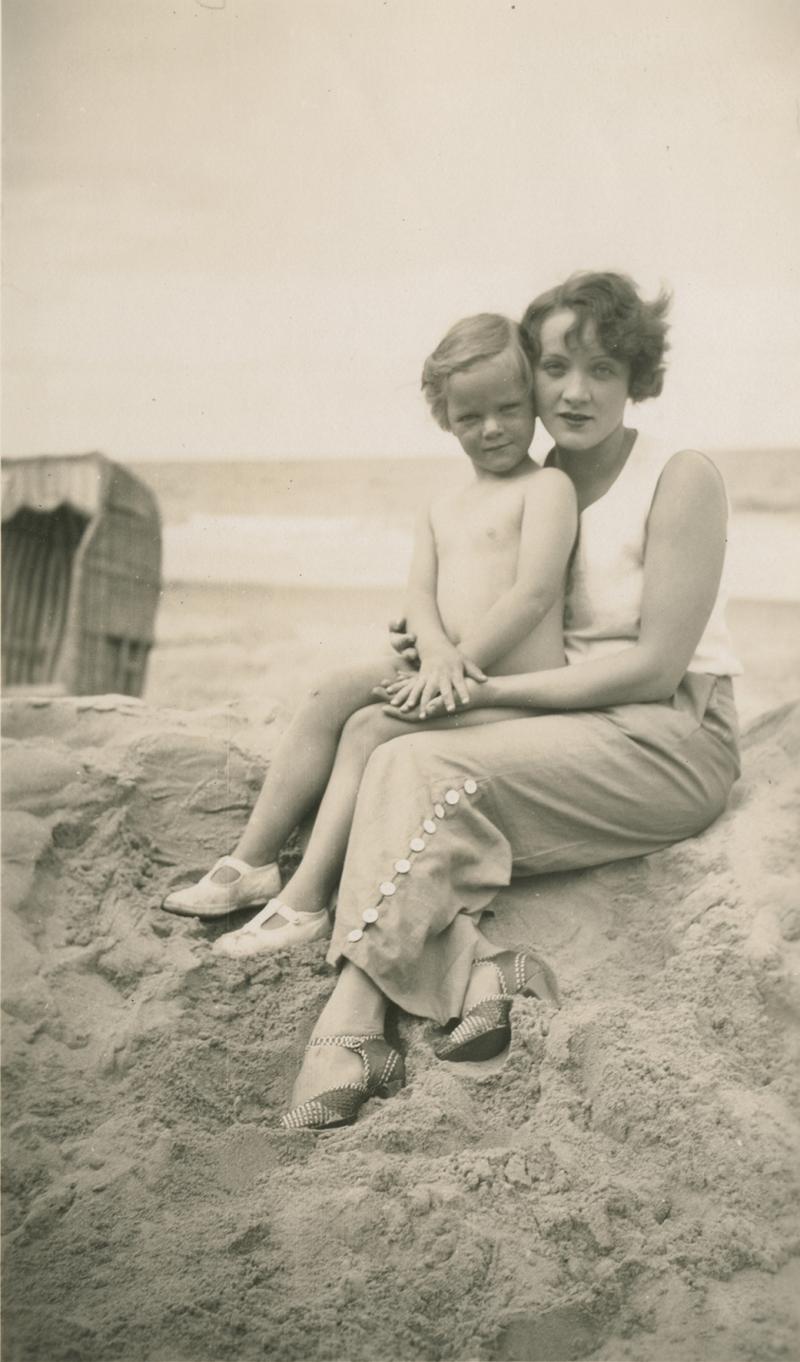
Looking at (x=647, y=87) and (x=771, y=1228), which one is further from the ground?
(x=647, y=87)

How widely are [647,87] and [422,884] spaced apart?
61.9 inches

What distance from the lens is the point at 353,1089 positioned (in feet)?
6.75

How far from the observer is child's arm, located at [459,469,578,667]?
2.45 metres

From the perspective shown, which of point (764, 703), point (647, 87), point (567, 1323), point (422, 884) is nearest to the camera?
point (567, 1323)

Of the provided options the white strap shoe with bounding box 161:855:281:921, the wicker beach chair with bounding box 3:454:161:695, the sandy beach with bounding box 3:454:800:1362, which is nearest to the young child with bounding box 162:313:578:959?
the white strap shoe with bounding box 161:855:281:921

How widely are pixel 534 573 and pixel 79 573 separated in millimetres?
1618

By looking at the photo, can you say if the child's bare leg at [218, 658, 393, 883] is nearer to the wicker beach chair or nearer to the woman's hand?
the woman's hand

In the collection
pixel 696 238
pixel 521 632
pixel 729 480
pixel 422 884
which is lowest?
pixel 422 884

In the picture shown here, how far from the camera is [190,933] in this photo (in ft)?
8.00

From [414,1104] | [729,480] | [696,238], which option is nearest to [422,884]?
[414,1104]

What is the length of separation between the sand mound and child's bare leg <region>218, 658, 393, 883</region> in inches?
8.6

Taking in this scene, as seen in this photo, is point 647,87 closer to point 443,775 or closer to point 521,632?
point 521,632

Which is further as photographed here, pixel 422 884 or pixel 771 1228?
pixel 422 884

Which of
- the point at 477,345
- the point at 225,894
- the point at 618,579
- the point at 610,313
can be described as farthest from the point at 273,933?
the point at 610,313
